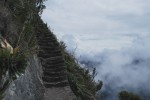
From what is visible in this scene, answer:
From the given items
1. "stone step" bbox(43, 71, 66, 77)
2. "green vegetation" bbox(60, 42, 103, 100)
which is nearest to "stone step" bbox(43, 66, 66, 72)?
"stone step" bbox(43, 71, 66, 77)

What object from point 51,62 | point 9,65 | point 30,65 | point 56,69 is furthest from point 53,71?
point 9,65

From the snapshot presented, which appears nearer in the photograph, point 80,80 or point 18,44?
point 18,44

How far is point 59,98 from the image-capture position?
1593cm

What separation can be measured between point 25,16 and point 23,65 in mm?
6041

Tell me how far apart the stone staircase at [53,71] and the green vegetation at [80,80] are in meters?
0.58

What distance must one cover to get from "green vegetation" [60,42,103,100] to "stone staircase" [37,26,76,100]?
1.89 ft

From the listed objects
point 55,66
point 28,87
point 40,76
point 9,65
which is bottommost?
point 28,87

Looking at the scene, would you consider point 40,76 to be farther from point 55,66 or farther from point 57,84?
point 55,66

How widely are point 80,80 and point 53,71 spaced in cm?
206

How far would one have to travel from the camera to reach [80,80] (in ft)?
67.7

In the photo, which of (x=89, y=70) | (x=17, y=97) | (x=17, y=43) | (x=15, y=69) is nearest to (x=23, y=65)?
(x=15, y=69)

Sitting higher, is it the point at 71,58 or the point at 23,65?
the point at 71,58

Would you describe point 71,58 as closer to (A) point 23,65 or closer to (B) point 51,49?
(B) point 51,49

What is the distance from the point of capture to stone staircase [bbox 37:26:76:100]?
54.3 ft
